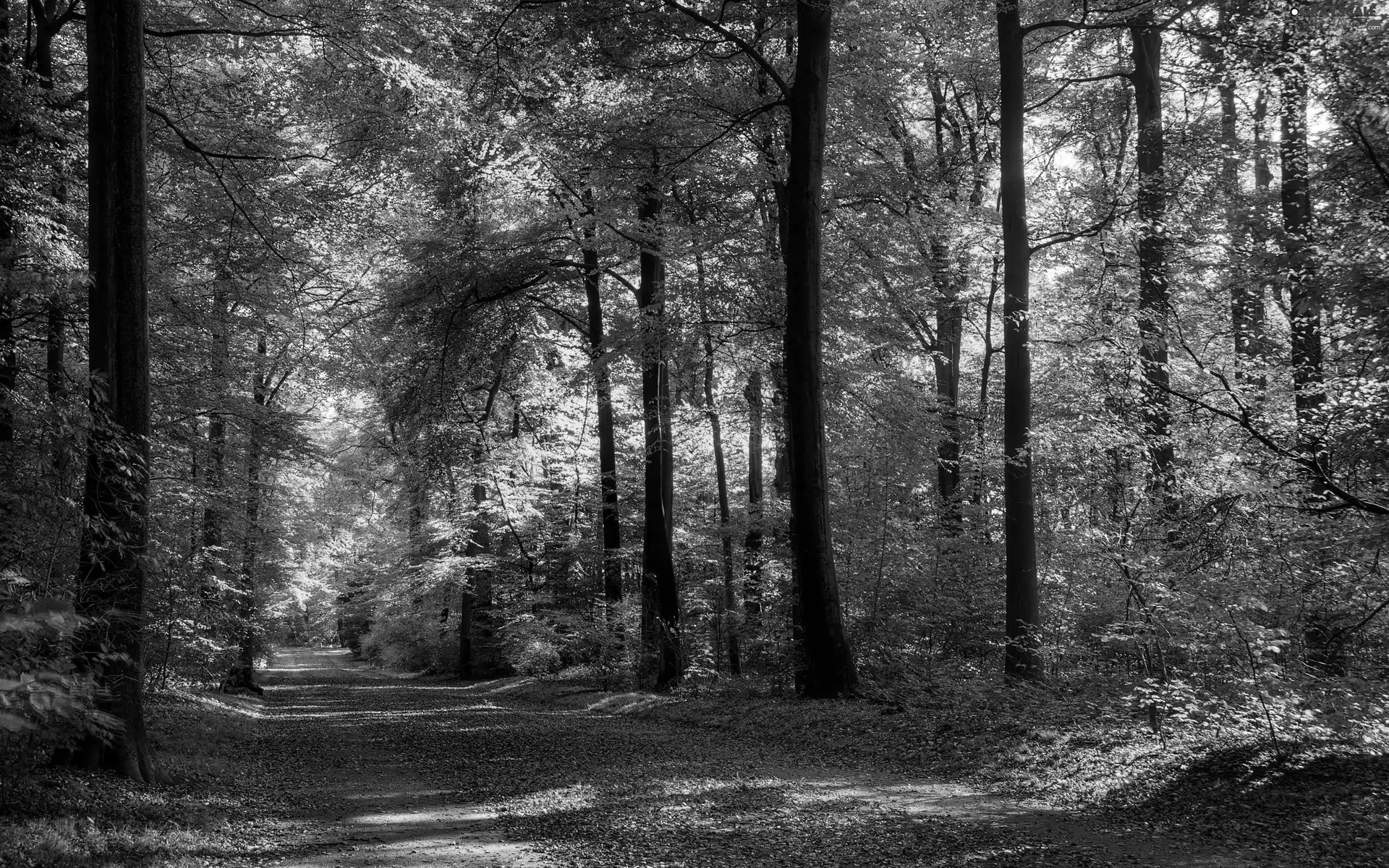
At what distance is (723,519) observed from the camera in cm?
2012

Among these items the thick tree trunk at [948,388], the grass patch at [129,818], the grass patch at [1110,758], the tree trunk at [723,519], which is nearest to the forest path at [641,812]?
the grass patch at [1110,758]

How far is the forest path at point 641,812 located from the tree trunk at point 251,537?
20.7 feet

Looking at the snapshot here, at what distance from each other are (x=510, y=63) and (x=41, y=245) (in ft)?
20.6

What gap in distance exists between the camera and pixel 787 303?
12.8 metres

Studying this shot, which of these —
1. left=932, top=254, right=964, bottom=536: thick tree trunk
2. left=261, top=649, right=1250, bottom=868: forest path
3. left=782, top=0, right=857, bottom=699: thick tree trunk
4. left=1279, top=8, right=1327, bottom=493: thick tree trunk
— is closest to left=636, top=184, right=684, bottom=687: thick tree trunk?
left=782, top=0, right=857, bottom=699: thick tree trunk

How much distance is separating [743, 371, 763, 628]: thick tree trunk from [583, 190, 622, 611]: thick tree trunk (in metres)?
2.87

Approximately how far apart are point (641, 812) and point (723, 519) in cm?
1286

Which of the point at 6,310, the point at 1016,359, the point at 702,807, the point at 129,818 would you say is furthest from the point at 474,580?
the point at 702,807

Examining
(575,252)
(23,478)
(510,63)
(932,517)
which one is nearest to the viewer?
(23,478)

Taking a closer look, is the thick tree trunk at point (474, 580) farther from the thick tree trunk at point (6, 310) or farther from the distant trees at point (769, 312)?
the thick tree trunk at point (6, 310)

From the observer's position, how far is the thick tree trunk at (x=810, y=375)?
12305 mm

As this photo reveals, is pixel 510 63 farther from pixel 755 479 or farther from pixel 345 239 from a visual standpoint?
pixel 755 479

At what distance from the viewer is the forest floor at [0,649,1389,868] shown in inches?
231

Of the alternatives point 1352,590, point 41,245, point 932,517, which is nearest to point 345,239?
point 41,245
